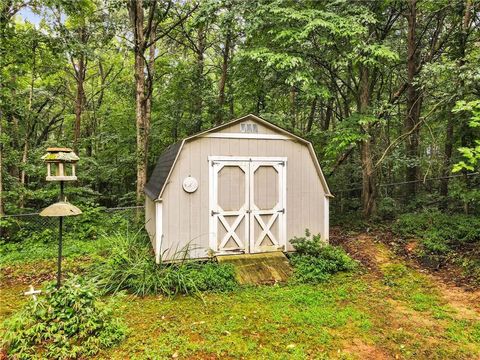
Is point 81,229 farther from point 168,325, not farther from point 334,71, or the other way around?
point 334,71

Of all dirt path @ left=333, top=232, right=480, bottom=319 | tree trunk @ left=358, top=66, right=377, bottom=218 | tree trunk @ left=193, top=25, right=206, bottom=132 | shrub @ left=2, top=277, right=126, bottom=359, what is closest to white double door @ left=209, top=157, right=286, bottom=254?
dirt path @ left=333, top=232, right=480, bottom=319

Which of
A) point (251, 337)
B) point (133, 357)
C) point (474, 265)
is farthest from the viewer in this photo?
point (474, 265)

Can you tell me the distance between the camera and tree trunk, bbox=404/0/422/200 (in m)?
7.85

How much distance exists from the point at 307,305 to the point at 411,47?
771cm

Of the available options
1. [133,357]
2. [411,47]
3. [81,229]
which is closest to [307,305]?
[133,357]

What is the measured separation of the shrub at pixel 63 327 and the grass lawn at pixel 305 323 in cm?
21

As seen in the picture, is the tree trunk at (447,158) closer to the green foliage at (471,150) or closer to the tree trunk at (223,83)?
the green foliage at (471,150)

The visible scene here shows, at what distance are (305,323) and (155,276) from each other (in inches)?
97.4

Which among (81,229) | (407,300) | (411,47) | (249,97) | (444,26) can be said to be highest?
(444,26)

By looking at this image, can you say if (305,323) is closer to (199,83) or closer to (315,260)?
(315,260)

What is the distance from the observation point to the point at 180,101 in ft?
36.3

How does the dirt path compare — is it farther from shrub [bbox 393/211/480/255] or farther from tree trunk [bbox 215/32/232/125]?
tree trunk [bbox 215/32/232/125]

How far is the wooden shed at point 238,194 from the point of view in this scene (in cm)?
549

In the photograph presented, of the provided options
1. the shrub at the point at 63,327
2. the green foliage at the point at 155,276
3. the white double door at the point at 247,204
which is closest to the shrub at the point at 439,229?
the white double door at the point at 247,204
